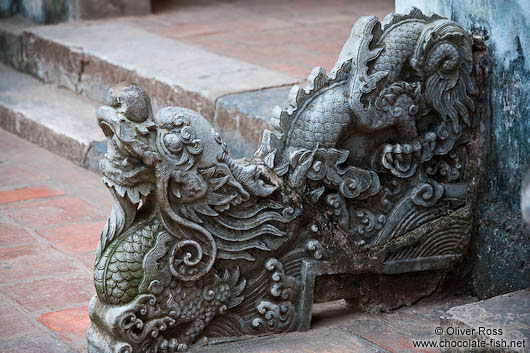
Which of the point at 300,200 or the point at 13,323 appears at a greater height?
the point at 300,200

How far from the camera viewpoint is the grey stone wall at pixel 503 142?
2.83m

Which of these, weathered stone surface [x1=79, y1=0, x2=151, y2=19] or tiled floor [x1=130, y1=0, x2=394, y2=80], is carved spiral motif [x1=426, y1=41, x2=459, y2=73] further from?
weathered stone surface [x1=79, y1=0, x2=151, y2=19]

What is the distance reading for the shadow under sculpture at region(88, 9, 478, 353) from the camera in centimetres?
246

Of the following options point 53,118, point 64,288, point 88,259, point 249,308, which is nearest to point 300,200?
point 249,308

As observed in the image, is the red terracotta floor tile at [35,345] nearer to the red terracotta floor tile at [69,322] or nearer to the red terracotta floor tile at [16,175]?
the red terracotta floor tile at [69,322]

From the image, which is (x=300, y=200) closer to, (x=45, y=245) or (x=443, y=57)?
(x=443, y=57)

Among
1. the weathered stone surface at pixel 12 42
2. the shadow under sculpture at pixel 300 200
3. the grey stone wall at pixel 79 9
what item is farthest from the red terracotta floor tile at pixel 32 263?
the grey stone wall at pixel 79 9

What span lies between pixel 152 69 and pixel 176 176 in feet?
6.84

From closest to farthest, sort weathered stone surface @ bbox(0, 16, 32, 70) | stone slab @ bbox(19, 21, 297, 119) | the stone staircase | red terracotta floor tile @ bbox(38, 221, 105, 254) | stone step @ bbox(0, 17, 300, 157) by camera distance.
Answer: red terracotta floor tile @ bbox(38, 221, 105, 254) → stone step @ bbox(0, 17, 300, 157) → the stone staircase → stone slab @ bbox(19, 21, 297, 119) → weathered stone surface @ bbox(0, 16, 32, 70)

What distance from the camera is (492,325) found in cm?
231

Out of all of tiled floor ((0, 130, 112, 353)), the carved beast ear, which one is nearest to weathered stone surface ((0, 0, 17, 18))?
tiled floor ((0, 130, 112, 353))

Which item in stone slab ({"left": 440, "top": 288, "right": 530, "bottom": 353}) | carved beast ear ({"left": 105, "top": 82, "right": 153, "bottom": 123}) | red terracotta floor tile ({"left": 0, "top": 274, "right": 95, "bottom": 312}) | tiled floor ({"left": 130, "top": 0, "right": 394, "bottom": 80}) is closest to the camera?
stone slab ({"left": 440, "top": 288, "right": 530, "bottom": 353})

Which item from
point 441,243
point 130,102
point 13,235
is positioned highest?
point 130,102

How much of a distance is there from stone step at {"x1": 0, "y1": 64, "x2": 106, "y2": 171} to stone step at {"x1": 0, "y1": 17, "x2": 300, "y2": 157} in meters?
0.09
